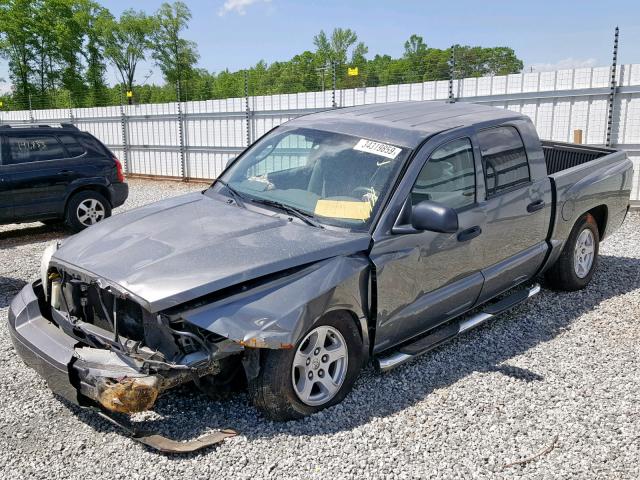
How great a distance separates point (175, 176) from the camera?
17.5 m

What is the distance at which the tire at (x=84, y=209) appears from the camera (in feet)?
31.3

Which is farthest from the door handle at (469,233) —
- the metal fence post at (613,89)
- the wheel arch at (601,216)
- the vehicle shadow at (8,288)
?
the metal fence post at (613,89)

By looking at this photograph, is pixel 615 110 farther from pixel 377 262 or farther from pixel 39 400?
pixel 39 400

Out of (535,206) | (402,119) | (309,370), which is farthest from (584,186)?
(309,370)

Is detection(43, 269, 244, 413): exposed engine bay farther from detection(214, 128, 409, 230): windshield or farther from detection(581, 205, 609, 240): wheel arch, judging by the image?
detection(581, 205, 609, 240): wheel arch

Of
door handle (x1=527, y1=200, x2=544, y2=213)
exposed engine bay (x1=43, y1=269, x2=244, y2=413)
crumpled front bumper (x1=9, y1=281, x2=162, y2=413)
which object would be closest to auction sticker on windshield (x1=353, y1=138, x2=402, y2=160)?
door handle (x1=527, y1=200, x2=544, y2=213)

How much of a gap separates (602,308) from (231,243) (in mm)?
3853

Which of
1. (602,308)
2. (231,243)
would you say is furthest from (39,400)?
(602,308)

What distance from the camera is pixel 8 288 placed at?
21.5 ft

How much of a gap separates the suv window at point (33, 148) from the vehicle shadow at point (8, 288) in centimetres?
287

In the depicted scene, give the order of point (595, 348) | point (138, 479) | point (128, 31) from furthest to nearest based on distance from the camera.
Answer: point (128, 31) → point (595, 348) → point (138, 479)

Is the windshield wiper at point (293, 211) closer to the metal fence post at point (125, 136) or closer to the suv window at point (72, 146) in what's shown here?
the suv window at point (72, 146)

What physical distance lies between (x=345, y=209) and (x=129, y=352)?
161 cm

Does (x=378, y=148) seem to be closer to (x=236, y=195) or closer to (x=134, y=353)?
(x=236, y=195)
